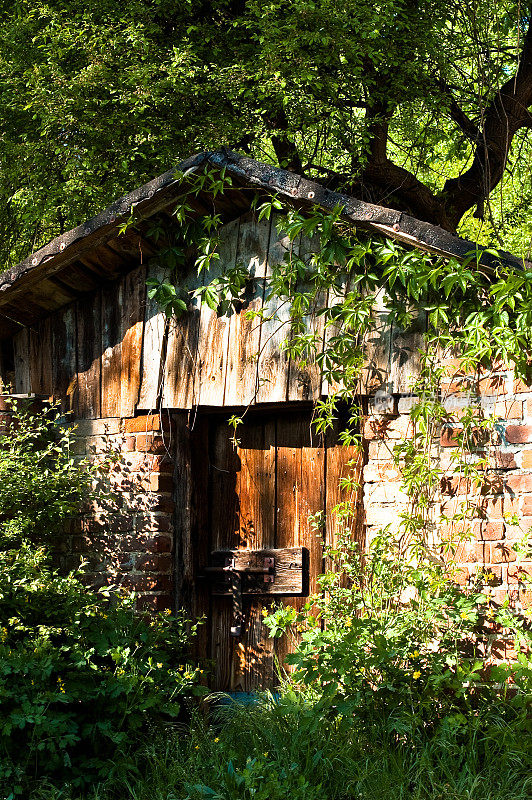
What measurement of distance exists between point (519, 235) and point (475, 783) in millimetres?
8595

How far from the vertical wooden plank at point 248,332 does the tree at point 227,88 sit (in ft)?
9.39

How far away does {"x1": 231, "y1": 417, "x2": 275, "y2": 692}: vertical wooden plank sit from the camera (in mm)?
5191

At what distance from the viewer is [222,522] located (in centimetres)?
544

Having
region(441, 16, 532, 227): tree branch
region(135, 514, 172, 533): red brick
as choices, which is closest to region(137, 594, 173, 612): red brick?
region(135, 514, 172, 533): red brick

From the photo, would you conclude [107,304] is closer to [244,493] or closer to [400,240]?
[244,493]

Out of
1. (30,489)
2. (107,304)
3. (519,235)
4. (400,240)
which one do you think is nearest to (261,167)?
(400,240)

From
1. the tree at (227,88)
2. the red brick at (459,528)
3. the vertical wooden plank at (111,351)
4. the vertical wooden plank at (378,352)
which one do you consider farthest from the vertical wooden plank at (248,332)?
the tree at (227,88)

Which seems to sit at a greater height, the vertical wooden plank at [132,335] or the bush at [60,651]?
the vertical wooden plank at [132,335]

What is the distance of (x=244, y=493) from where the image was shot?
5.39m

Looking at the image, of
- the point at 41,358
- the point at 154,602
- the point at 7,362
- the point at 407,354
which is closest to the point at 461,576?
the point at 407,354

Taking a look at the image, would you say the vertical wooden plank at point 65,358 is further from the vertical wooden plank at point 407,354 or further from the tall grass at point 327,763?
the tall grass at point 327,763

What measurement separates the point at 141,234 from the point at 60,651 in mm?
2625

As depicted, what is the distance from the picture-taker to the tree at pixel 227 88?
24.7ft

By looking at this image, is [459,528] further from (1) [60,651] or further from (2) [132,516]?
(1) [60,651]
